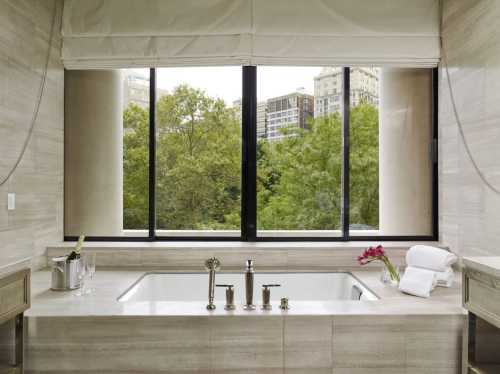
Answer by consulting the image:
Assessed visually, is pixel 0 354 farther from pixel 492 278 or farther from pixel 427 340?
pixel 492 278

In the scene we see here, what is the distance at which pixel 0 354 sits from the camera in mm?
1483

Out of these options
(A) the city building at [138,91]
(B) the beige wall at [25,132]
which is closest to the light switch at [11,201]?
(B) the beige wall at [25,132]

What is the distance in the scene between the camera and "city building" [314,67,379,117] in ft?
8.76

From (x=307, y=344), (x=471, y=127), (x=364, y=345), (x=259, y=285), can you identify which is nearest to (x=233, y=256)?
(x=259, y=285)

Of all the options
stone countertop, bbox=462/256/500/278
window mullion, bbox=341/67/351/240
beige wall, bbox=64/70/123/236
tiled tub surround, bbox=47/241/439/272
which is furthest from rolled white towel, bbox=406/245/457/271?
beige wall, bbox=64/70/123/236

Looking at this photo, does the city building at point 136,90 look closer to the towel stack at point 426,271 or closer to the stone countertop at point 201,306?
the stone countertop at point 201,306

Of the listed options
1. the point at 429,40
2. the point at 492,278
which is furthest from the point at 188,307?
the point at 429,40

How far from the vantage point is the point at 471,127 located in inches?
83.6

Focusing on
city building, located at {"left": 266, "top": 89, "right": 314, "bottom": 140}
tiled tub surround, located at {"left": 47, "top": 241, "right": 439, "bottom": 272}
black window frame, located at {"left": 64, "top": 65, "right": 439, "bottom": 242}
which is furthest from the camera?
city building, located at {"left": 266, "top": 89, "right": 314, "bottom": 140}

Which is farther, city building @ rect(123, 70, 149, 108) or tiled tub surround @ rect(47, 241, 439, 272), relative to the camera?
city building @ rect(123, 70, 149, 108)

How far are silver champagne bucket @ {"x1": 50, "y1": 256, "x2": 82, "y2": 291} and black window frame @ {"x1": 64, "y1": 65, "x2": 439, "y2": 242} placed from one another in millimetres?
702

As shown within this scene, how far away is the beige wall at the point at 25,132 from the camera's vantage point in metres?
1.95

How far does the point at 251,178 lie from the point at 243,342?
4.21 ft

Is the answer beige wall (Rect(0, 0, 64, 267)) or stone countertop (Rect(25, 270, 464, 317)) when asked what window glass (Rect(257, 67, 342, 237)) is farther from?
beige wall (Rect(0, 0, 64, 267))
